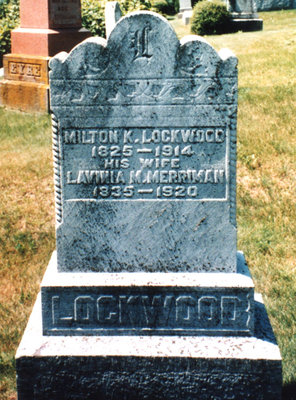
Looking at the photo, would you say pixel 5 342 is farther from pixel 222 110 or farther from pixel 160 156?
pixel 222 110

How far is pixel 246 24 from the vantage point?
19.1 meters

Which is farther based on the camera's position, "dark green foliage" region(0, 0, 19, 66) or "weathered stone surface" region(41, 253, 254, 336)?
"dark green foliage" region(0, 0, 19, 66)

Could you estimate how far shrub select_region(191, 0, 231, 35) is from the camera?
746 inches

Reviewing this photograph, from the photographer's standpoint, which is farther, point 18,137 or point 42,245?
point 18,137

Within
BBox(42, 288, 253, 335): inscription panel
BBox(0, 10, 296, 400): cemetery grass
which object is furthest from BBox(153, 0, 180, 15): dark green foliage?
BBox(42, 288, 253, 335): inscription panel

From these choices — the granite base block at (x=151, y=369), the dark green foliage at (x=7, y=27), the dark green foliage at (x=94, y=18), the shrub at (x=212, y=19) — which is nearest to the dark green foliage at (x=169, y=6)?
the shrub at (x=212, y=19)

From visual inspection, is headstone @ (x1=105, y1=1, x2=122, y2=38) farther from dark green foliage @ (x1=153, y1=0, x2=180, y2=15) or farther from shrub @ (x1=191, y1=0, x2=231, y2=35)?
dark green foliage @ (x1=153, y1=0, x2=180, y2=15)

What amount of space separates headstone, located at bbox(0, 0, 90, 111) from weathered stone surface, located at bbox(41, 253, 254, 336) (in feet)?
20.4

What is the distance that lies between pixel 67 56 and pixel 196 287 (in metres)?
1.43

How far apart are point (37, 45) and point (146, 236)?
261 inches

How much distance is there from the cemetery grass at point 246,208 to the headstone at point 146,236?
635mm

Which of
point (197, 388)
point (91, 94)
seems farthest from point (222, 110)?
point (197, 388)

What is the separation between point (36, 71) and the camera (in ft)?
31.7

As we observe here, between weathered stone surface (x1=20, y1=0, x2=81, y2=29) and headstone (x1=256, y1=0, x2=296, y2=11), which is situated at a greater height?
headstone (x1=256, y1=0, x2=296, y2=11)
